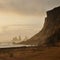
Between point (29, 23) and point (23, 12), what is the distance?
84 mm

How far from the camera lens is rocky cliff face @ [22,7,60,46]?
111 cm

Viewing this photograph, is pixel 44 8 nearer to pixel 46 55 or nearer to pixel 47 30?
pixel 47 30

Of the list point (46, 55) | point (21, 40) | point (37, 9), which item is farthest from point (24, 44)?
point (37, 9)

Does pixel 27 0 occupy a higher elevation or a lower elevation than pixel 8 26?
higher

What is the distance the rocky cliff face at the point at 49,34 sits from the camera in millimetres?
1105

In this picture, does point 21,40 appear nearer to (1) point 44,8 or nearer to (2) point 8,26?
(2) point 8,26

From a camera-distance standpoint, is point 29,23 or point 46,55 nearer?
point 46,55

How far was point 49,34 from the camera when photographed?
1.12 meters

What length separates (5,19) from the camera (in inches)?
45.2

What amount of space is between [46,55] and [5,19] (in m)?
0.35

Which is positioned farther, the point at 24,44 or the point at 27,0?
the point at 27,0

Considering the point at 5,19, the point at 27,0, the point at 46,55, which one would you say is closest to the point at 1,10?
the point at 5,19

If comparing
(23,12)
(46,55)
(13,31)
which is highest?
(23,12)

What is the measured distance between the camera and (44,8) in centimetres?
121
